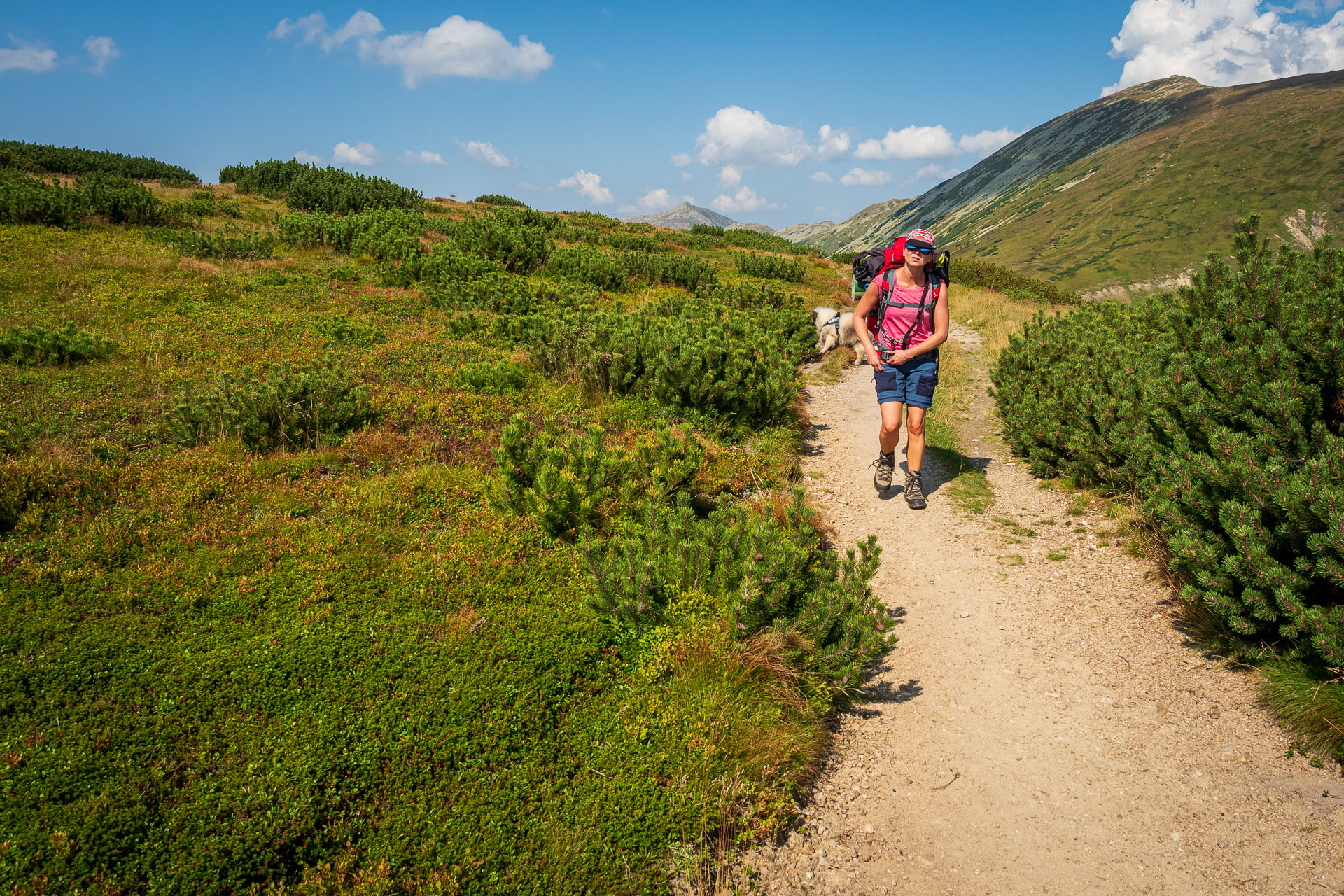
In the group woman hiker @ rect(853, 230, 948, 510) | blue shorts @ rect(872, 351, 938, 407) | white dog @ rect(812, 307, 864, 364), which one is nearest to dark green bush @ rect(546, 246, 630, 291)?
white dog @ rect(812, 307, 864, 364)

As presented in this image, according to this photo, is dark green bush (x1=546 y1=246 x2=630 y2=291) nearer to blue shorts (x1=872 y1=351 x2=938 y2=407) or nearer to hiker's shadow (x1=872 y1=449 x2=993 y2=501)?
hiker's shadow (x1=872 y1=449 x2=993 y2=501)

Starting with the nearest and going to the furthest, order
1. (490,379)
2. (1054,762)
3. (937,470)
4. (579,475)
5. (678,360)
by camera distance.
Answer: (1054,762) → (579,475) → (678,360) → (937,470) → (490,379)

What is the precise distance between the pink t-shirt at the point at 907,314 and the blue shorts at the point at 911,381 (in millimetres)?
229

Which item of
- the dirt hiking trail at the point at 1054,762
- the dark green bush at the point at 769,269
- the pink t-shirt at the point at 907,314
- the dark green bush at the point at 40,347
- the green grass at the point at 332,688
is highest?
the dark green bush at the point at 769,269

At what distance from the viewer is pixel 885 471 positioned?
762cm

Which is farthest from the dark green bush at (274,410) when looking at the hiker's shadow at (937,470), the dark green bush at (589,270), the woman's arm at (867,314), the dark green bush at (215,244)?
the dark green bush at (589,270)

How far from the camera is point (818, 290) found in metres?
22.1

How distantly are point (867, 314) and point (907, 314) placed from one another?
0.47 metres

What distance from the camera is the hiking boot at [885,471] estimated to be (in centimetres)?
760

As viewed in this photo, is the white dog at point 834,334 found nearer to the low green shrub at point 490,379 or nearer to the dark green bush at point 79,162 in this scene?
the low green shrub at point 490,379

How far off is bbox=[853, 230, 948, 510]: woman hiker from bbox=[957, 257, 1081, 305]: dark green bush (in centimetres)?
→ 2286

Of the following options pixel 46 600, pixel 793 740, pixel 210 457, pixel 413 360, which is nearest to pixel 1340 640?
pixel 793 740

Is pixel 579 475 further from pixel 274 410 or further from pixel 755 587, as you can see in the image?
pixel 274 410

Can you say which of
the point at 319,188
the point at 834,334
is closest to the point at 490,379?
the point at 834,334
